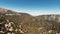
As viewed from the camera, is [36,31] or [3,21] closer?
[3,21]

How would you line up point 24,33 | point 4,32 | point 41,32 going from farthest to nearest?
point 41,32, point 24,33, point 4,32

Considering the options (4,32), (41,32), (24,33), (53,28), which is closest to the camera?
(4,32)

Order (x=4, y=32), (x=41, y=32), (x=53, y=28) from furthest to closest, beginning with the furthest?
1. (x=53, y=28)
2. (x=41, y=32)
3. (x=4, y=32)

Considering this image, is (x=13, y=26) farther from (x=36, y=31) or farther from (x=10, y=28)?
(x=36, y=31)

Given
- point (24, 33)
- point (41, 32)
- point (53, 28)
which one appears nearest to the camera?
point (24, 33)

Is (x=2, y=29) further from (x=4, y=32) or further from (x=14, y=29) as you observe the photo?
(x=14, y=29)

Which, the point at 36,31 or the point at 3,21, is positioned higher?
the point at 3,21

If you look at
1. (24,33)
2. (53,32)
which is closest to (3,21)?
(24,33)

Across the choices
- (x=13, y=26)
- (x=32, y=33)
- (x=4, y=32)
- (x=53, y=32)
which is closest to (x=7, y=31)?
(x=4, y=32)

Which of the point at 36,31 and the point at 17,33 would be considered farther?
the point at 36,31
